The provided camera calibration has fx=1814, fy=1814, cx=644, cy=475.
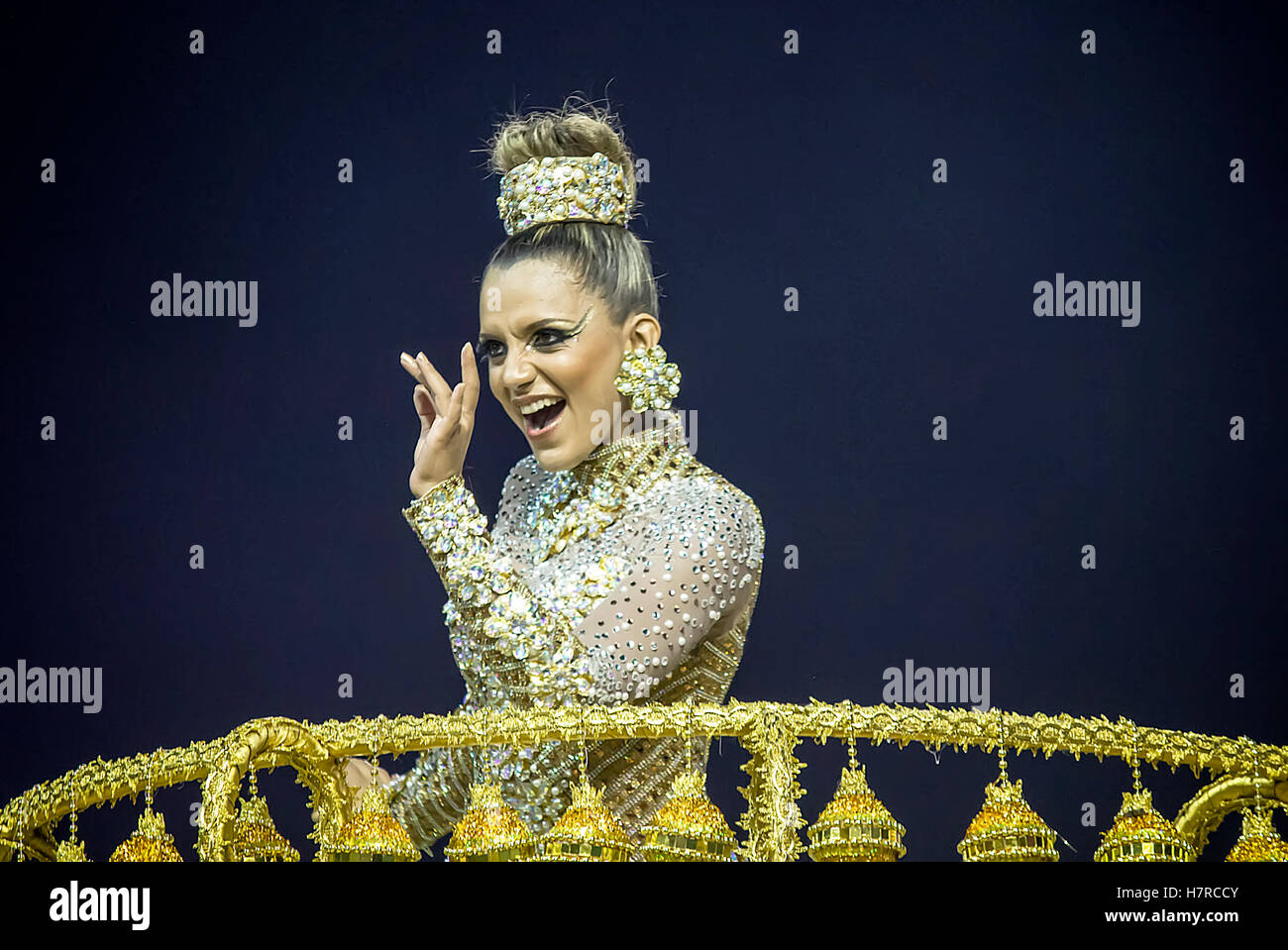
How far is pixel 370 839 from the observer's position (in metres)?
2.46

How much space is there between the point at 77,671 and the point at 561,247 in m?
1.79

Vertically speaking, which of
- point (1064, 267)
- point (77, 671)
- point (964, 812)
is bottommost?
point (964, 812)

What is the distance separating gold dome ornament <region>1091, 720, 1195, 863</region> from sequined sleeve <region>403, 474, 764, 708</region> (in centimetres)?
94

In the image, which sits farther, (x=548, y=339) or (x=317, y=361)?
(x=317, y=361)

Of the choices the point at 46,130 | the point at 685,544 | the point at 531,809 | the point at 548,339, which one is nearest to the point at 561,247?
the point at 548,339

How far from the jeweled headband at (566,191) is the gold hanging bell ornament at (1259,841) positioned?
1684 millimetres

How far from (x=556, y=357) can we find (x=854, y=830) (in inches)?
50.0

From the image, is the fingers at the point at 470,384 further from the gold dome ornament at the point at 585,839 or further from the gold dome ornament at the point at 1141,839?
the gold dome ornament at the point at 1141,839

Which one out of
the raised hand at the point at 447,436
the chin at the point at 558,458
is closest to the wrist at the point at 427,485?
the raised hand at the point at 447,436

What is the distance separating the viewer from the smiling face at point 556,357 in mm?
3443

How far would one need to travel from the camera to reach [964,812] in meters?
4.41

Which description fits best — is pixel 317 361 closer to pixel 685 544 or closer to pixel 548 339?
pixel 548 339
